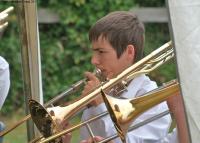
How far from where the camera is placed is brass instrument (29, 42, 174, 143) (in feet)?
9.04

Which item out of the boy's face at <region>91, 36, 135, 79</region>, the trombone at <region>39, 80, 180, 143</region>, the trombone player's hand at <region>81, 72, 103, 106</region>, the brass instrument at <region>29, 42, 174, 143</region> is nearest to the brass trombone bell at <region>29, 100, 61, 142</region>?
the brass instrument at <region>29, 42, 174, 143</region>

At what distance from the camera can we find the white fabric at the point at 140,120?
9.46ft

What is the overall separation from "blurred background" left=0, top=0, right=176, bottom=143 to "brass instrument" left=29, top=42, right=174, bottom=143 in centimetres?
437

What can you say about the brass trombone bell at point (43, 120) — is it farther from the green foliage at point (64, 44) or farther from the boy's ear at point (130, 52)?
the green foliage at point (64, 44)

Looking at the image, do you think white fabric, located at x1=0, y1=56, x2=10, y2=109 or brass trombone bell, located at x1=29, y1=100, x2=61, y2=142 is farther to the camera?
white fabric, located at x1=0, y1=56, x2=10, y2=109

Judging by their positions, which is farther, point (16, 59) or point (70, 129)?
point (16, 59)

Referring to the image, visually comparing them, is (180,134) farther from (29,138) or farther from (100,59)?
(29,138)

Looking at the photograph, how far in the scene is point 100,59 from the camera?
9.79 feet

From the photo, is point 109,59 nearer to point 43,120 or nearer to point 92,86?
point 92,86

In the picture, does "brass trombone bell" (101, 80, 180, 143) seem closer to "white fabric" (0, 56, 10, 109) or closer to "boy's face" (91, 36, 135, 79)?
"boy's face" (91, 36, 135, 79)

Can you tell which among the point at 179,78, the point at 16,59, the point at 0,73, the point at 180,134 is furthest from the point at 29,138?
the point at 16,59

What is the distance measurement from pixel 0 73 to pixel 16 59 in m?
3.88

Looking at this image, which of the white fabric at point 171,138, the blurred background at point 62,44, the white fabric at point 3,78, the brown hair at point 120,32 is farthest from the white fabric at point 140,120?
the blurred background at point 62,44

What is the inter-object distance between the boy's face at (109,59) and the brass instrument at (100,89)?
10 cm
